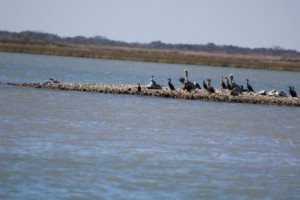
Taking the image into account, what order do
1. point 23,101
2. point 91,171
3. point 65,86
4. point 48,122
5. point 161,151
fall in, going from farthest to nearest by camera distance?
1. point 65,86
2. point 23,101
3. point 48,122
4. point 161,151
5. point 91,171

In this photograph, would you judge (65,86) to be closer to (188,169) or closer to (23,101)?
(23,101)

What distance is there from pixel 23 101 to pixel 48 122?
4566mm

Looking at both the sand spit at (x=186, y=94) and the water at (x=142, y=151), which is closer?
the water at (x=142, y=151)

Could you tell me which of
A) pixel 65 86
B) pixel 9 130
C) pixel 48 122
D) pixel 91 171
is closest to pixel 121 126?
pixel 48 122

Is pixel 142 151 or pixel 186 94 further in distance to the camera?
pixel 186 94

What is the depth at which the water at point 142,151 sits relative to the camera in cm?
1088

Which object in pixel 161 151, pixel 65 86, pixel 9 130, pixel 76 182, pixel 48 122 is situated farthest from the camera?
pixel 65 86

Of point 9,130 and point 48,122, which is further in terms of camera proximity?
point 48,122

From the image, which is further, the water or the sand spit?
the sand spit

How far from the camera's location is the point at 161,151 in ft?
46.1

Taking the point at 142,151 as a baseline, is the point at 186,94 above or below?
above

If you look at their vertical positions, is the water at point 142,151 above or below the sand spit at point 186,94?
below

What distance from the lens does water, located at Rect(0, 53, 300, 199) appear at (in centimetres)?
1088

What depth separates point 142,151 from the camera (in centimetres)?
1384
